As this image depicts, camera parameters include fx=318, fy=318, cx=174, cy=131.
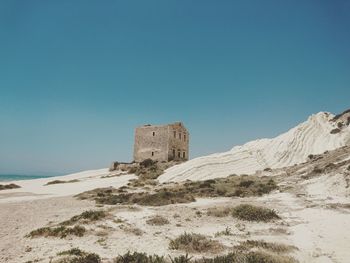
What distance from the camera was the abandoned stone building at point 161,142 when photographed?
65625 mm

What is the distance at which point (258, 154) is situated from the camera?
49.7m

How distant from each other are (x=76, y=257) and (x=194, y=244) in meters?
4.42

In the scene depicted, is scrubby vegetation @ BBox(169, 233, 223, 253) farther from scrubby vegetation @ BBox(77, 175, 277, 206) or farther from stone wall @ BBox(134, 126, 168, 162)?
stone wall @ BBox(134, 126, 168, 162)

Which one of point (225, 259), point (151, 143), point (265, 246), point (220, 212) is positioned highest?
point (151, 143)

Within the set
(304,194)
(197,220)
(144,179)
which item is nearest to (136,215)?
(197,220)

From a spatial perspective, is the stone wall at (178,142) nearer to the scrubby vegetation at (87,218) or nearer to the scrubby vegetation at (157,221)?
the scrubby vegetation at (87,218)

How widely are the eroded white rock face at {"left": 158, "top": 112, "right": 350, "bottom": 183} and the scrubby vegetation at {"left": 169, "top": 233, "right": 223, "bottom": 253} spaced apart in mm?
31092

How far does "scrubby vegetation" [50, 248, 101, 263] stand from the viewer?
1018 cm

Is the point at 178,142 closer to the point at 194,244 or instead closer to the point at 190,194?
the point at 190,194

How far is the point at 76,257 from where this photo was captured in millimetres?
10734

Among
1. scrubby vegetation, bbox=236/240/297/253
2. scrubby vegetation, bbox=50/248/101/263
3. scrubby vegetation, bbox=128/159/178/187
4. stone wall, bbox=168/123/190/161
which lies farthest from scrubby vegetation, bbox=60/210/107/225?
stone wall, bbox=168/123/190/161

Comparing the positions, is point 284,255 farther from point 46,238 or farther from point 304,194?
point 304,194

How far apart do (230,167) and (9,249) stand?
1482 inches

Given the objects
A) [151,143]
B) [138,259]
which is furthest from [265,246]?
[151,143]
